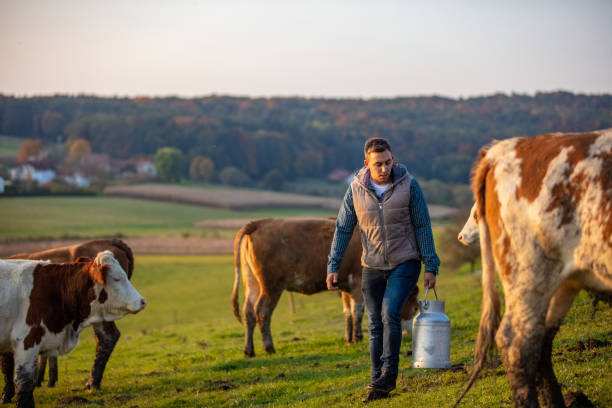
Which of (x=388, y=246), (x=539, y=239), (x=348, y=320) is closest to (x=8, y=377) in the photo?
(x=348, y=320)

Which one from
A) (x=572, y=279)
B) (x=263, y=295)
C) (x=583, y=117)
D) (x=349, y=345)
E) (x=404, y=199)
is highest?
(x=583, y=117)

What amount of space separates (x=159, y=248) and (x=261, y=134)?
71.1m

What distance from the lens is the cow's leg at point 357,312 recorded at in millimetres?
12664

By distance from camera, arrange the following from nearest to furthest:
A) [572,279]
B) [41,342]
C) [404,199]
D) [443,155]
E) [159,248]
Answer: [572,279]
[404,199]
[41,342]
[159,248]
[443,155]

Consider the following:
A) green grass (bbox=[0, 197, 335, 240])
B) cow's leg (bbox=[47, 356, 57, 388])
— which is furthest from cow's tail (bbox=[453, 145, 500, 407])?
green grass (bbox=[0, 197, 335, 240])

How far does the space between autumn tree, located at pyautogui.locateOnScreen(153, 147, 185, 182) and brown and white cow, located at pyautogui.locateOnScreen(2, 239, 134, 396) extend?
3819 inches

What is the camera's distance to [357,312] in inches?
503

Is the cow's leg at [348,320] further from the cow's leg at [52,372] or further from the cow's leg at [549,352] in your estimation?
the cow's leg at [549,352]

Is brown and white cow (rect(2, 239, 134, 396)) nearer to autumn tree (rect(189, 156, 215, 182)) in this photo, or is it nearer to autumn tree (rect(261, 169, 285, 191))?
autumn tree (rect(189, 156, 215, 182))

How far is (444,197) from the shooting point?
9131 centimetres

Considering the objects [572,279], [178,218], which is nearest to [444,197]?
[178,218]

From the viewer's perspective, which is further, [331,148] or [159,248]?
[331,148]

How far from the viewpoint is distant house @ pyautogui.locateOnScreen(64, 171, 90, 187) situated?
9638 centimetres

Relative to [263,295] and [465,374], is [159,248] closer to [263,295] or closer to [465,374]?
[263,295]
